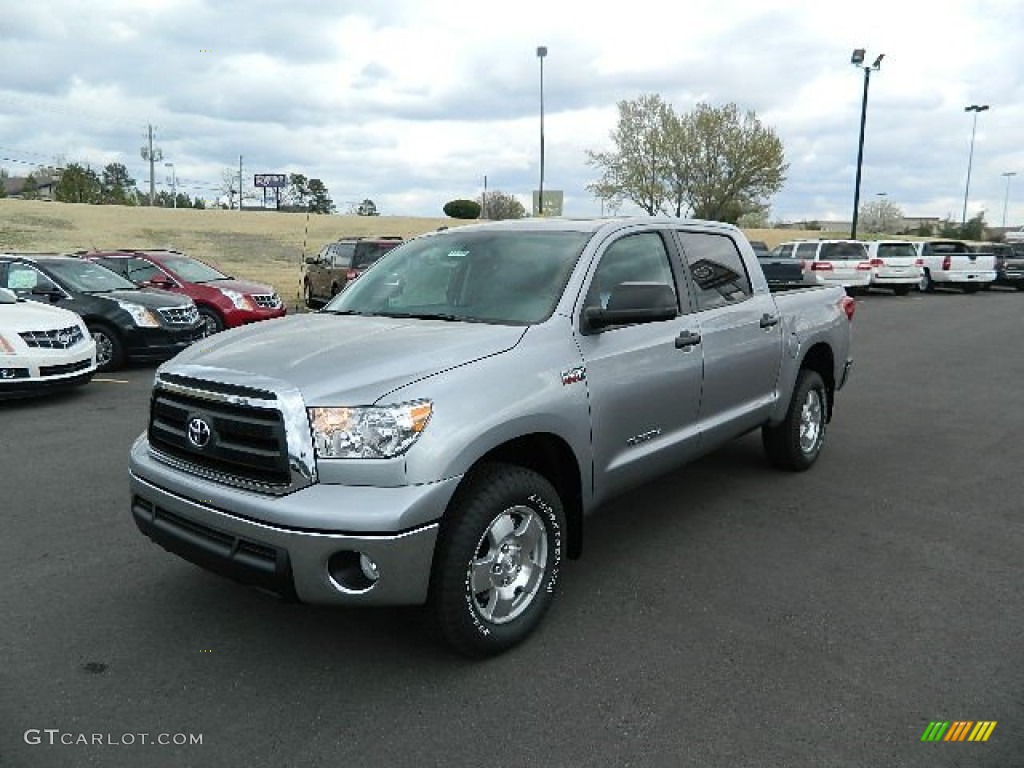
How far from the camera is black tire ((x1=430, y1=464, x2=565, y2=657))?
9.90 ft

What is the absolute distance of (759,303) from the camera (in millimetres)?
5156

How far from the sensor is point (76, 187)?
78.0 meters

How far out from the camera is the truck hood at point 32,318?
7.96 metres

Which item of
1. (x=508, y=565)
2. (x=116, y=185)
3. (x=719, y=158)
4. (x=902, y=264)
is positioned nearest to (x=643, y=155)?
(x=719, y=158)

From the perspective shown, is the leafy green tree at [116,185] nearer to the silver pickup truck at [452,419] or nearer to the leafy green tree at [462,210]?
the leafy green tree at [462,210]

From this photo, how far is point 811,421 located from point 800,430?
1.00 ft

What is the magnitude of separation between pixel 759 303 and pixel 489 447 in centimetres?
279

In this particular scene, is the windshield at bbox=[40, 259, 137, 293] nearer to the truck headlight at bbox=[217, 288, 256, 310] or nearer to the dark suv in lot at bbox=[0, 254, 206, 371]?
the dark suv in lot at bbox=[0, 254, 206, 371]

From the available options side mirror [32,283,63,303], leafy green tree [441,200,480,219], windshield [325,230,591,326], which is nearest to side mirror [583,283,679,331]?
windshield [325,230,591,326]

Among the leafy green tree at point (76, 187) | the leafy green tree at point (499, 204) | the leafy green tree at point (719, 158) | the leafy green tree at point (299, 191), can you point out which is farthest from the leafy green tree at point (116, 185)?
the leafy green tree at point (719, 158)

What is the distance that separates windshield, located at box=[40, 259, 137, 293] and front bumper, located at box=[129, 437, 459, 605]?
904 centimetres

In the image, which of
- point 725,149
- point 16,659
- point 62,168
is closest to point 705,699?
point 16,659

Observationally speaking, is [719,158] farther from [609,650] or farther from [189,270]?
[609,650]

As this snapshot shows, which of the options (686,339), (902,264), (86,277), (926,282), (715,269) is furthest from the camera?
(926,282)
